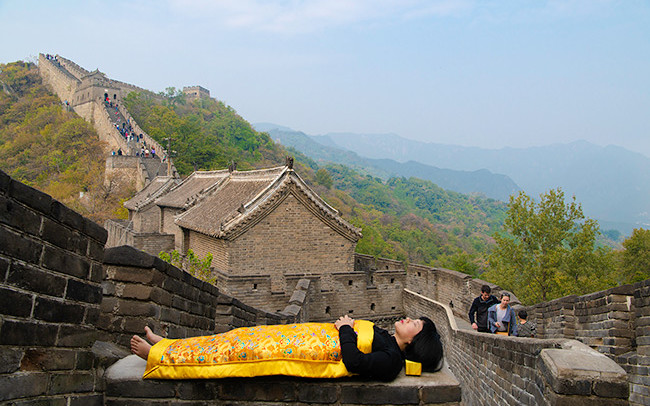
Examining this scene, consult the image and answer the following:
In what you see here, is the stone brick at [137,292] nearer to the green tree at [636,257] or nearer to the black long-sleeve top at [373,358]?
the black long-sleeve top at [373,358]

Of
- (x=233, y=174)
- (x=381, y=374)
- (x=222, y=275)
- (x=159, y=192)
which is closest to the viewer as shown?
(x=381, y=374)

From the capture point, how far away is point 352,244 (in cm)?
1934

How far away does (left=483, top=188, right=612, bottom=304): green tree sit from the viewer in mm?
30250

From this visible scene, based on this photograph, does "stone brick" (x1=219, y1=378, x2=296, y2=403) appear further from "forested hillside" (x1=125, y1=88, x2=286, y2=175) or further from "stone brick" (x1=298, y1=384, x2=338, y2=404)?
"forested hillside" (x1=125, y1=88, x2=286, y2=175)

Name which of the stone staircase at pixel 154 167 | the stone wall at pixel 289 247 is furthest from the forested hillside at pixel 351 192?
the stone wall at pixel 289 247

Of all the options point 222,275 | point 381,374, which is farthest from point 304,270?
point 381,374

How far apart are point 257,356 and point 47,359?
139 cm

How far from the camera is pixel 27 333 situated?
2.94m

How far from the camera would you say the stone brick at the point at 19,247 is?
2758 mm

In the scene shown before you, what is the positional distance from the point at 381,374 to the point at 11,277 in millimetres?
2515

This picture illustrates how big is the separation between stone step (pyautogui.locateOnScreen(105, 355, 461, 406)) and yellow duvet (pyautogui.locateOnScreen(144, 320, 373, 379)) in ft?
0.32

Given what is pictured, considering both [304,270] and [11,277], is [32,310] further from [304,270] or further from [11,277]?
[304,270]

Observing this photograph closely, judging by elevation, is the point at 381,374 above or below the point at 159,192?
below

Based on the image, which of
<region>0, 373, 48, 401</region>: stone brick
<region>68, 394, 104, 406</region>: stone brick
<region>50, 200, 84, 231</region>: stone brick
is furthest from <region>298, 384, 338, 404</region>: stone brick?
<region>50, 200, 84, 231</region>: stone brick
